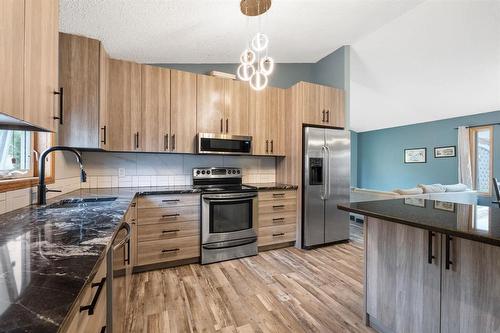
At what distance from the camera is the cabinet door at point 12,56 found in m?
0.79

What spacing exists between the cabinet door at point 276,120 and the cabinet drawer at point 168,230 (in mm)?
1530

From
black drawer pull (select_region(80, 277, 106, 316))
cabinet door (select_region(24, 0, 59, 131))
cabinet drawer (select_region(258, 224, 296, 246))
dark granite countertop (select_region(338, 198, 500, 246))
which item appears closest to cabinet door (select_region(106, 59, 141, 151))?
cabinet door (select_region(24, 0, 59, 131))

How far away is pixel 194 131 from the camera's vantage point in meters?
2.98

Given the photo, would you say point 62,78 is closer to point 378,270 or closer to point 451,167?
point 378,270

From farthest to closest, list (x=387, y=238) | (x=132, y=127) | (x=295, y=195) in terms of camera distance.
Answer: (x=295, y=195)
(x=132, y=127)
(x=387, y=238)

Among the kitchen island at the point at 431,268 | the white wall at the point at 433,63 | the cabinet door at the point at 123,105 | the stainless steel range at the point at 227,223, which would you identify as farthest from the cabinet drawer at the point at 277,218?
the white wall at the point at 433,63

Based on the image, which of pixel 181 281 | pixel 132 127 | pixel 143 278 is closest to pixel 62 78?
pixel 132 127

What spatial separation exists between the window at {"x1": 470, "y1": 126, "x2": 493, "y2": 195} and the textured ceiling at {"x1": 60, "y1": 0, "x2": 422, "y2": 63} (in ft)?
14.7

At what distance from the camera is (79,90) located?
7.07 feet

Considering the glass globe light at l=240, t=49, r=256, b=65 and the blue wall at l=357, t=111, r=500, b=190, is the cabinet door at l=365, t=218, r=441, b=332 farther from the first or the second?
the blue wall at l=357, t=111, r=500, b=190

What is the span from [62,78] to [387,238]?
9.71 ft

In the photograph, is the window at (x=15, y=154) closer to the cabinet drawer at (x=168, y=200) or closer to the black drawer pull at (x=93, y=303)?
the cabinet drawer at (x=168, y=200)

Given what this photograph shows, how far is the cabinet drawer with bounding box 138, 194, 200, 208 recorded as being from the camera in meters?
2.49

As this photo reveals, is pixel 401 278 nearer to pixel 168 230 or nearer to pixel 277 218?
pixel 277 218
